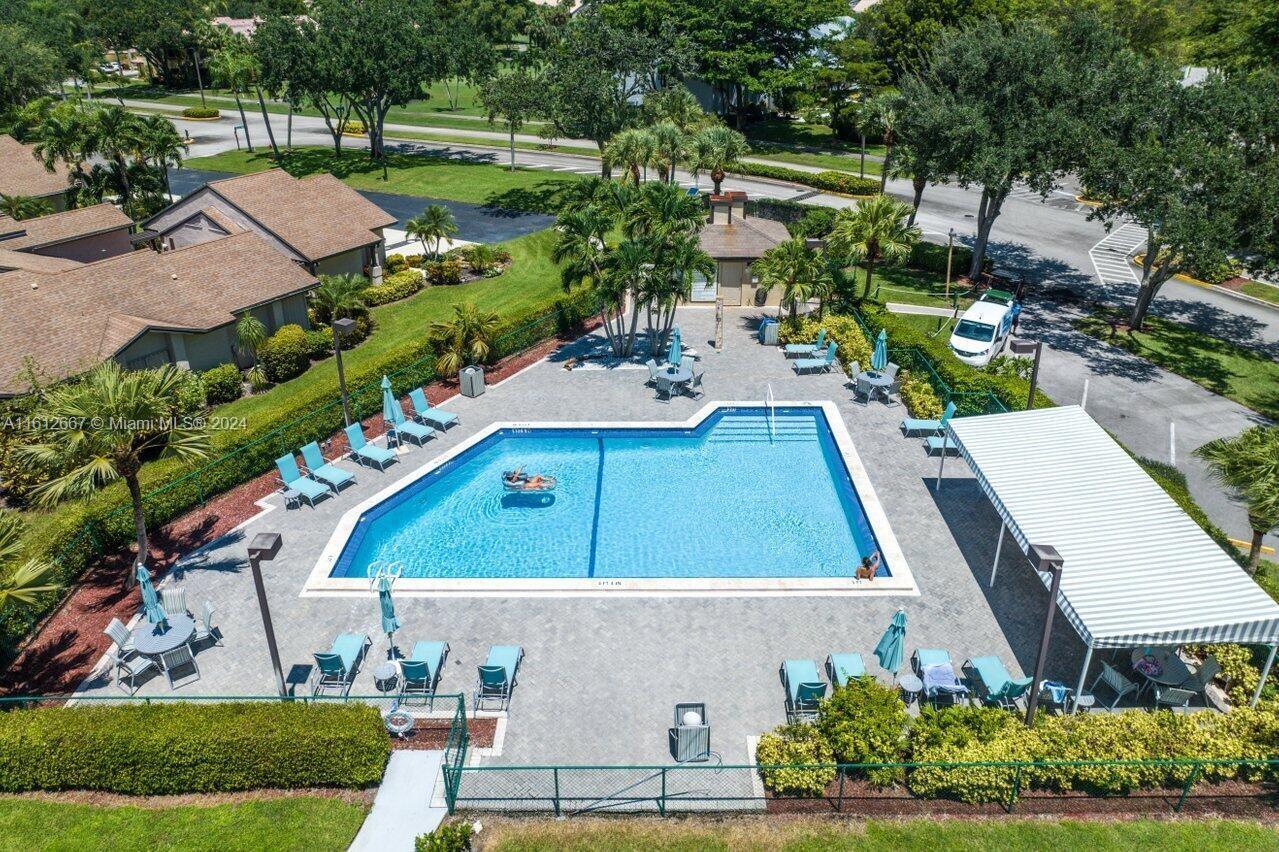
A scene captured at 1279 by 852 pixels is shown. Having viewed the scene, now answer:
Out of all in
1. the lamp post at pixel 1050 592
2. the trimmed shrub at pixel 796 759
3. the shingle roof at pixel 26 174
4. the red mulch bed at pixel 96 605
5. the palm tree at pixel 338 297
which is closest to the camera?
the trimmed shrub at pixel 796 759

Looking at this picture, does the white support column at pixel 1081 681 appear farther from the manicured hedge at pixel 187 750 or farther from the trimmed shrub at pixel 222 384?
the trimmed shrub at pixel 222 384

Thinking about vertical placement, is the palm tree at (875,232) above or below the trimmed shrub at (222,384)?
above

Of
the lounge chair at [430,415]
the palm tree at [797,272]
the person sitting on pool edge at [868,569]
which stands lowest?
the person sitting on pool edge at [868,569]

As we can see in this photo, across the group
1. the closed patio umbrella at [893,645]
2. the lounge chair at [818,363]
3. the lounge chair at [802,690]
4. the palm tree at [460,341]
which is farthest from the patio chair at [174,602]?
the lounge chair at [818,363]

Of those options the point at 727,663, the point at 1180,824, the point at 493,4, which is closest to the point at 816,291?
the point at 727,663

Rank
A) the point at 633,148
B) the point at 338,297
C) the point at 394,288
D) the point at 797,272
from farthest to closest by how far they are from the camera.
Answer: the point at 633,148 < the point at 394,288 < the point at 338,297 < the point at 797,272

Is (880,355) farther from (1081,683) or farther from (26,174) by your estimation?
(26,174)

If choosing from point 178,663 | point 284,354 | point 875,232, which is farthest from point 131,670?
point 875,232
